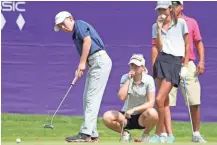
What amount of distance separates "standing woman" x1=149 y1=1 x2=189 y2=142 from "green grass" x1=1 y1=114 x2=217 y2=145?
175 cm

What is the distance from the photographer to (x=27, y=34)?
45.1 ft

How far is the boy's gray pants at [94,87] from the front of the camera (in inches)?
367

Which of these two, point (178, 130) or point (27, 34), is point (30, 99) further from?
point (178, 130)

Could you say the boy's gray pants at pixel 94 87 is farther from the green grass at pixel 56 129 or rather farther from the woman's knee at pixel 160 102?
the green grass at pixel 56 129

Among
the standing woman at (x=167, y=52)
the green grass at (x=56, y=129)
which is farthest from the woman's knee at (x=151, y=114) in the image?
the green grass at (x=56, y=129)

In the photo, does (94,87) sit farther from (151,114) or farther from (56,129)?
(56,129)

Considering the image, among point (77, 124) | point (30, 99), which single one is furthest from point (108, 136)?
point (30, 99)

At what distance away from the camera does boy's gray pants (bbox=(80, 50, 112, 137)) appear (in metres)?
9.31

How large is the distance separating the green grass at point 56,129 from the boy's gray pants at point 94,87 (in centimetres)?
199

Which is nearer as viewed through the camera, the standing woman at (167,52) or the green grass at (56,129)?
the standing woman at (167,52)

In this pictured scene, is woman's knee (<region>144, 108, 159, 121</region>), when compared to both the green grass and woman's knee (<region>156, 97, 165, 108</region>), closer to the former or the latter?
woman's knee (<region>156, 97, 165, 108</region>)

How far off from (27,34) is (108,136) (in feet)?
8.78

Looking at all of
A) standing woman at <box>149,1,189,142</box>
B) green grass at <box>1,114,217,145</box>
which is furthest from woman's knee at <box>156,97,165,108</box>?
green grass at <box>1,114,217,145</box>

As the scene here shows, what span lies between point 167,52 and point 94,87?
100 centimetres
